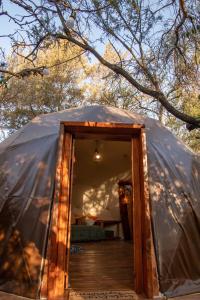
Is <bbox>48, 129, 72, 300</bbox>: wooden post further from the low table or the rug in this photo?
the low table

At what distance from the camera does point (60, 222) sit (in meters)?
3.42

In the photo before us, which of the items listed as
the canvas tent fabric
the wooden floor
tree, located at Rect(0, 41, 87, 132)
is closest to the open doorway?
the wooden floor

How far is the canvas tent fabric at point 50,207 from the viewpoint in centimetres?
337

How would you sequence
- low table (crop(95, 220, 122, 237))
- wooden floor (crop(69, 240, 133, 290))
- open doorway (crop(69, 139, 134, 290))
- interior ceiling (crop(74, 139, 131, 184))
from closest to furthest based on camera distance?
1. wooden floor (crop(69, 240, 133, 290))
2. open doorway (crop(69, 139, 134, 290))
3. interior ceiling (crop(74, 139, 131, 184))
4. low table (crop(95, 220, 122, 237))

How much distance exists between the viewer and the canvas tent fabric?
3365mm

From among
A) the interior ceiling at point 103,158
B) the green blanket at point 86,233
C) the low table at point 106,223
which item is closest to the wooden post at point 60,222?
the interior ceiling at point 103,158

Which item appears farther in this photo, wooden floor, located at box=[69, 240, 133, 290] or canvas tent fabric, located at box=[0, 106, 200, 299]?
wooden floor, located at box=[69, 240, 133, 290]

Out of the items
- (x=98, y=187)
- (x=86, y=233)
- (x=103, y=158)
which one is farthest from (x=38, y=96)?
(x=86, y=233)

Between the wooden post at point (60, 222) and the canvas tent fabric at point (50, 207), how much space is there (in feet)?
0.49

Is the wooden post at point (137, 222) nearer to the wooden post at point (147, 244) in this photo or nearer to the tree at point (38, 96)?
the wooden post at point (147, 244)

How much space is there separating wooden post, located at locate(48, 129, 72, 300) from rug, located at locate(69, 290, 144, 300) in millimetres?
161

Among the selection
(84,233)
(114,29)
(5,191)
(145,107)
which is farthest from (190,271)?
(145,107)

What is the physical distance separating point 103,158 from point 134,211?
4.78m

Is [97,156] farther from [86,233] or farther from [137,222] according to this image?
[137,222]
